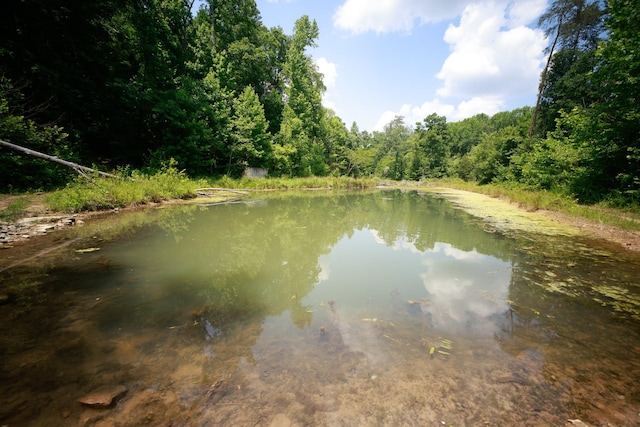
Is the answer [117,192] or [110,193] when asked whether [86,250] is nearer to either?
[110,193]

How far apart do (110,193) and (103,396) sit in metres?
8.75

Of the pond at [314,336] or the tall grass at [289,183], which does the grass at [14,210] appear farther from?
the tall grass at [289,183]

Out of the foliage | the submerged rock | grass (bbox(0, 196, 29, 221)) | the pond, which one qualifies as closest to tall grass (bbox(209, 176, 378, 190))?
the foliage

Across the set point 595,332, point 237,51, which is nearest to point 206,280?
point 595,332

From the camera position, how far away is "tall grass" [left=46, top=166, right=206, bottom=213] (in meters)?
7.30

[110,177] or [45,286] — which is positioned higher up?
[110,177]

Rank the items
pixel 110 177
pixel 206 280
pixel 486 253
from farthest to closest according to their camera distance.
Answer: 1. pixel 110 177
2. pixel 486 253
3. pixel 206 280

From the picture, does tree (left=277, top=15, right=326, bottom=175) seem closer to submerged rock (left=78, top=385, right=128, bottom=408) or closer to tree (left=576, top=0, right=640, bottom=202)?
tree (left=576, top=0, right=640, bottom=202)

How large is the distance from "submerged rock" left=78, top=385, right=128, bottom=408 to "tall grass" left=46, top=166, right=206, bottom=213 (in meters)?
7.80

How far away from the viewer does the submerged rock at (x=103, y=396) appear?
1.66 meters

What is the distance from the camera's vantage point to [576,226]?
7574 millimetres

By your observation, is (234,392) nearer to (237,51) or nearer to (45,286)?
(45,286)

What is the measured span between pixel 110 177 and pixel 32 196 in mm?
2225

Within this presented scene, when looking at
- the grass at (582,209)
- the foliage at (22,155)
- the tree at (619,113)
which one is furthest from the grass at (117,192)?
the tree at (619,113)
